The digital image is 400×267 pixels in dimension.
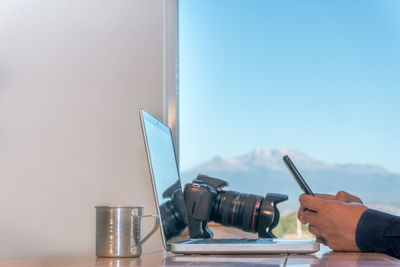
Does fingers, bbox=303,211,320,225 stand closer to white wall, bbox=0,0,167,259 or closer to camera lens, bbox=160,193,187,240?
camera lens, bbox=160,193,187,240

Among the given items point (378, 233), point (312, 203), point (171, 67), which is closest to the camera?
point (378, 233)

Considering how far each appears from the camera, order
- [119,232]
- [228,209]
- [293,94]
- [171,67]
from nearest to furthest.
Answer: [119,232], [228,209], [171,67], [293,94]

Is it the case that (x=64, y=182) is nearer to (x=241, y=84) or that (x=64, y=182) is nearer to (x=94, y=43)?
(x=94, y=43)

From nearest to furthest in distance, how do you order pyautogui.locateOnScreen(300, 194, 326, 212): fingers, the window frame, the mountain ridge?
pyautogui.locateOnScreen(300, 194, 326, 212): fingers
the window frame
the mountain ridge

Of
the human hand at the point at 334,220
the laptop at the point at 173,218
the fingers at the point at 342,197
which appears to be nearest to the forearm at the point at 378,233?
the human hand at the point at 334,220

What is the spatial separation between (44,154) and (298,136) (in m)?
1.02

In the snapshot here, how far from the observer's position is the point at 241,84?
6.22 ft

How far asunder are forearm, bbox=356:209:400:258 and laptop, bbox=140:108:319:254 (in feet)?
0.40

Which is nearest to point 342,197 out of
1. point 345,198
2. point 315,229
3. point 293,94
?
point 345,198

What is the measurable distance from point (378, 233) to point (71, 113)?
91 centimetres

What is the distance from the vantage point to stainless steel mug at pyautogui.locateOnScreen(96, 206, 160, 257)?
3.24 ft

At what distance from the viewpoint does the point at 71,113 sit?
1.38 m

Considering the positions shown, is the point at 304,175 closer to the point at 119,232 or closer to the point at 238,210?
the point at 238,210

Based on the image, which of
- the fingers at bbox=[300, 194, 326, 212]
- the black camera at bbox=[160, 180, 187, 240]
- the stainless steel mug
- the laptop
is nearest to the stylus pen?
the fingers at bbox=[300, 194, 326, 212]
